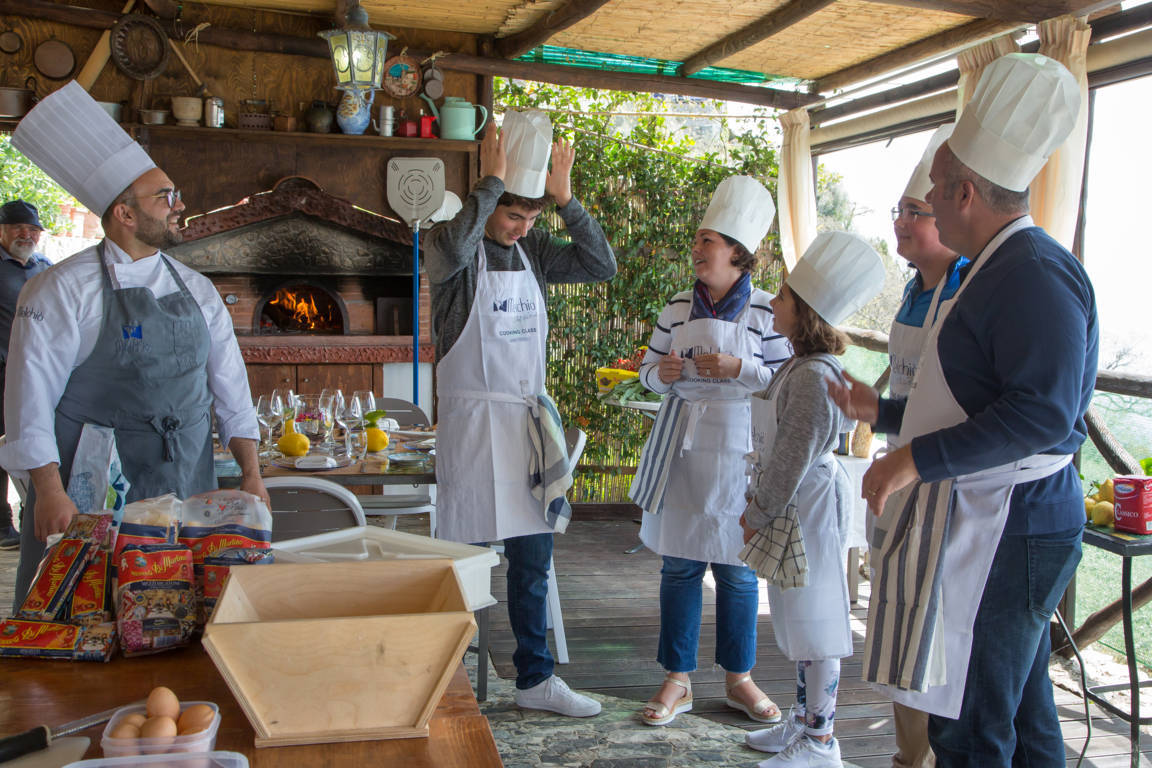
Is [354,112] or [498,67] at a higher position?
[498,67]

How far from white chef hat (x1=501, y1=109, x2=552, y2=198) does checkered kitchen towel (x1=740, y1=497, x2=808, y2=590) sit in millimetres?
1281

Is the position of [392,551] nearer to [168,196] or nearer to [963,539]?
[963,539]

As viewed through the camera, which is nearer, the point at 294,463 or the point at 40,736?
the point at 40,736

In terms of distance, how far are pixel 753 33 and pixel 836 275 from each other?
317 centimetres

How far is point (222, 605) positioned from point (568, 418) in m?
5.47

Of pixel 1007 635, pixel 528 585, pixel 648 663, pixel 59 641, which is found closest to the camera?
pixel 59 641

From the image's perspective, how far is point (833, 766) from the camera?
291 cm

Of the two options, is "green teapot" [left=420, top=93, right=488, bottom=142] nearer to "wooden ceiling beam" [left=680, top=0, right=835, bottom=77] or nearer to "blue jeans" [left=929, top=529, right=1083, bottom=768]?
"wooden ceiling beam" [left=680, top=0, right=835, bottom=77]

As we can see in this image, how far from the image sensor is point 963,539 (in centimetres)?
196

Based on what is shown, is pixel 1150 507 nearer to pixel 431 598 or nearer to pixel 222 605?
pixel 431 598

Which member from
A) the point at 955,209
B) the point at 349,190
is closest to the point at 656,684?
the point at 955,209

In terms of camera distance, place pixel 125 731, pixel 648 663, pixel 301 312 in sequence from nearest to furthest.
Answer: pixel 125 731, pixel 648 663, pixel 301 312

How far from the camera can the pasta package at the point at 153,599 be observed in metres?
1.47

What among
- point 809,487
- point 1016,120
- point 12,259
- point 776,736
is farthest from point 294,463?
point 12,259
